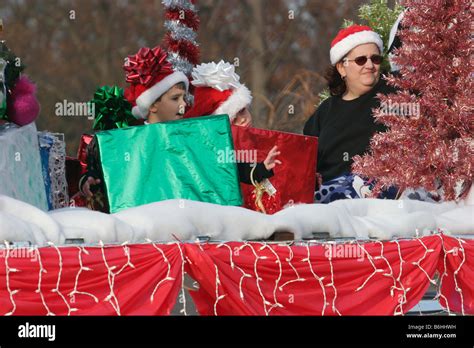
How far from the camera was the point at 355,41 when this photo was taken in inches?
296

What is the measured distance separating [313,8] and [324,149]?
28.3 feet

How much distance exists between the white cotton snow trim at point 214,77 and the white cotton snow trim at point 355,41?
2.41ft

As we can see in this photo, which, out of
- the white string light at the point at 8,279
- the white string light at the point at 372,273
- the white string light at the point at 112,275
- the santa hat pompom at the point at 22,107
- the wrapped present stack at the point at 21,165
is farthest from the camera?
the santa hat pompom at the point at 22,107

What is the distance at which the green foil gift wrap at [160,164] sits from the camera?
5.99 m

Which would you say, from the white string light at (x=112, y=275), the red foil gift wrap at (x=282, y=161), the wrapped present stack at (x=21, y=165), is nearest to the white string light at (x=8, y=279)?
the white string light at (x=112, y=275)

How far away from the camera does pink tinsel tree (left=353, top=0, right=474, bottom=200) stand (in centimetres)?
655

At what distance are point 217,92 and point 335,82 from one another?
3.15 ft

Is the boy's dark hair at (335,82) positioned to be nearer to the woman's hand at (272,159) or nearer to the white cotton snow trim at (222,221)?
the woman's hand at (272,159)

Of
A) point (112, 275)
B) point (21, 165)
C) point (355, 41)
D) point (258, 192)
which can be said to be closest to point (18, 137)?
point (21, 165)

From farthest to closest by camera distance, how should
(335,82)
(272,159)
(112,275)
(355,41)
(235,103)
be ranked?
1. (335,82)
2. (355,41)
3. (235,103)
4. (272,159)
5. (112,275)

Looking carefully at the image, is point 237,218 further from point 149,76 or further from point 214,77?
point 214,77

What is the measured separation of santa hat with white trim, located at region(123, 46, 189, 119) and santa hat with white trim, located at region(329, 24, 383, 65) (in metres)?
1.04

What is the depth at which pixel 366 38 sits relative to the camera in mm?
7504
